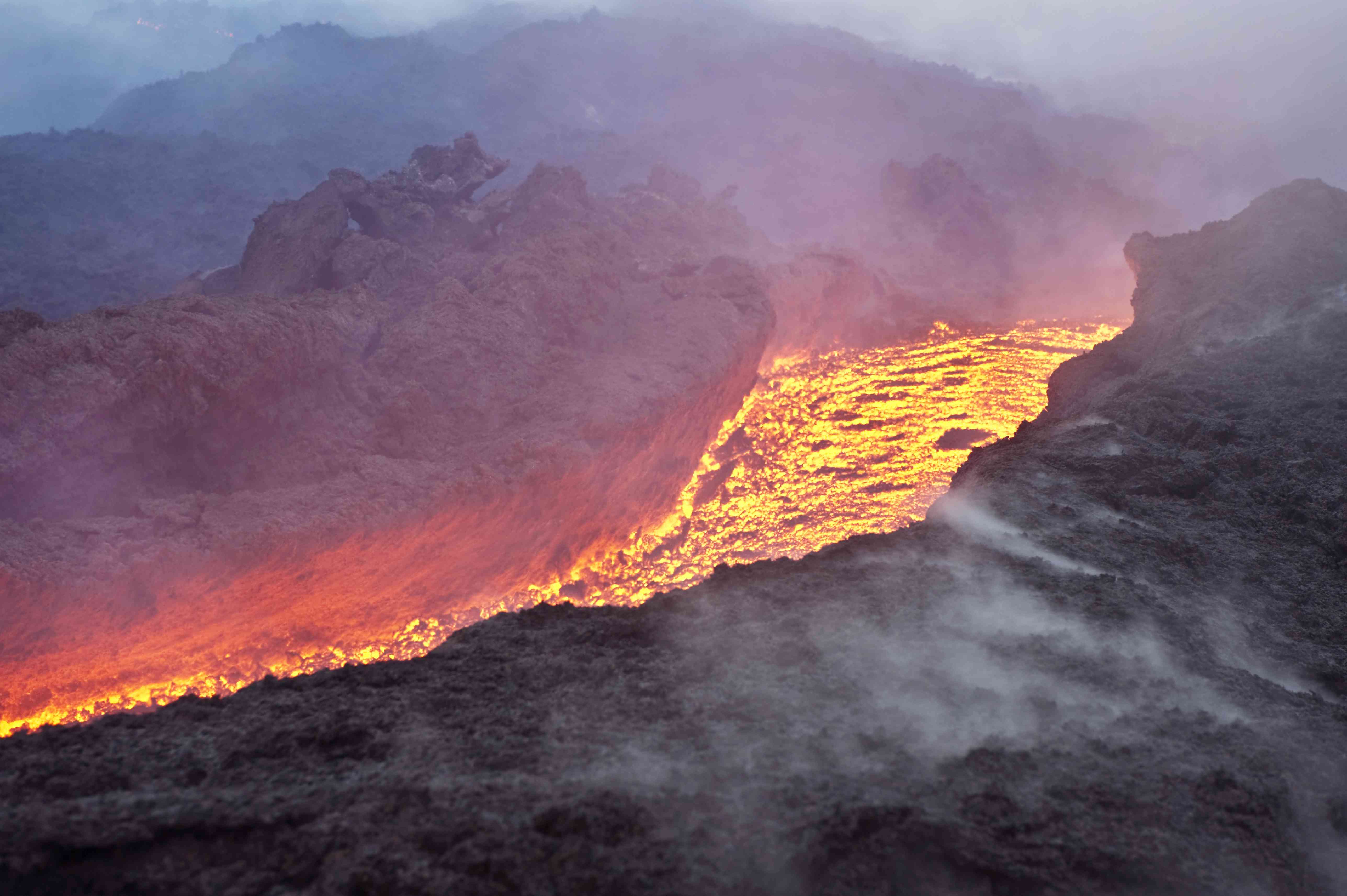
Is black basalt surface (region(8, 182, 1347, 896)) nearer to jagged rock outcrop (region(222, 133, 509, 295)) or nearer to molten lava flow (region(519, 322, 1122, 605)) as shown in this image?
molten lava flow (region(519, 322, 1122, 605))

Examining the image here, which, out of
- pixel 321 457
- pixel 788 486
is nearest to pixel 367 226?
pixel 321 457

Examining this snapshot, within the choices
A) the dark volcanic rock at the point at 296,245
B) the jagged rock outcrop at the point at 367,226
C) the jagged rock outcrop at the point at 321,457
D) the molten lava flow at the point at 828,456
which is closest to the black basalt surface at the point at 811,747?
the molten lava flow at the point at 828,456

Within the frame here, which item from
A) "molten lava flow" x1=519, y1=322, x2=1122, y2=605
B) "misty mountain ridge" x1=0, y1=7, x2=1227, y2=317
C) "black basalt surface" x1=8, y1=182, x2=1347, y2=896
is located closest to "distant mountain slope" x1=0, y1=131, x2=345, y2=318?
"misty mountain ridge" x1=0, y1=7, x2=1227, y2=317

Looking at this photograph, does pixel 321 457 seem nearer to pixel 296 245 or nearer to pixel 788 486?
pixel 788 486

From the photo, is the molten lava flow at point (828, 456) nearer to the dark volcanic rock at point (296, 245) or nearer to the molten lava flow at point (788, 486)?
the molten lava flow at point (788, 486)

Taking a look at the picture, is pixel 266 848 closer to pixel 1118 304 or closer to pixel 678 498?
pixel 678 498

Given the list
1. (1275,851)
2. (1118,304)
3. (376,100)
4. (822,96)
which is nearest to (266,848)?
(1275,851)
